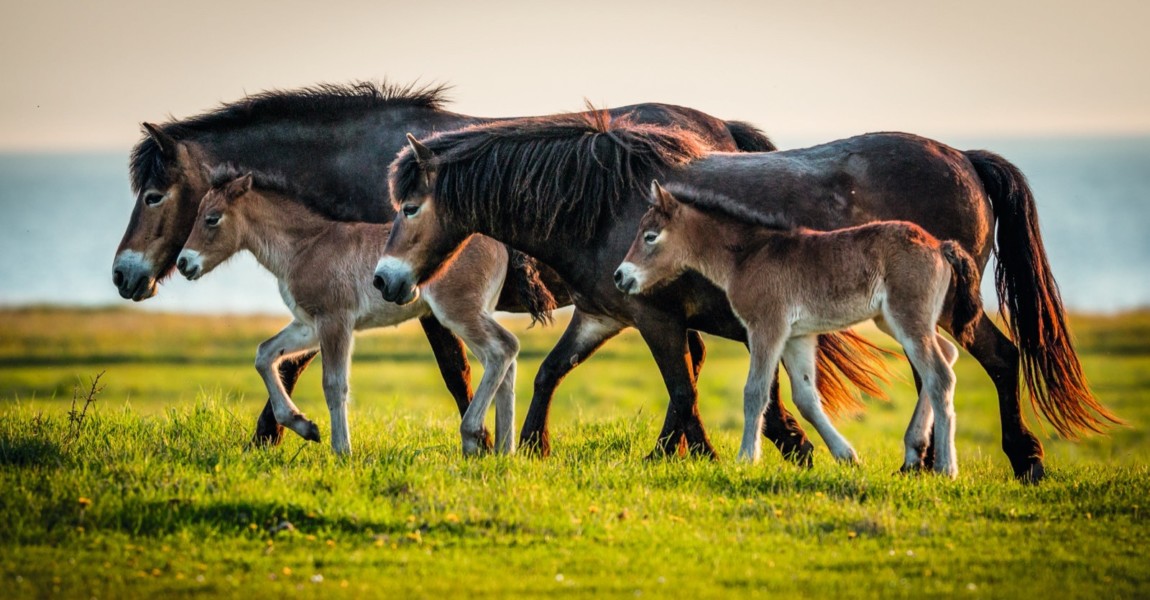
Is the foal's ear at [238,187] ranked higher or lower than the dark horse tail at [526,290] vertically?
higher

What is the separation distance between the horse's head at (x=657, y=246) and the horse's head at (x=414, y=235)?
135cm

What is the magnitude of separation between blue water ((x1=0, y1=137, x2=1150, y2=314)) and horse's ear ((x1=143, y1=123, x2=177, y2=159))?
3.56 ft

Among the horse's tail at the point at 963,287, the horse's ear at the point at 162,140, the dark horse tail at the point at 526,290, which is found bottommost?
the dark horse tail at the point at 526,290

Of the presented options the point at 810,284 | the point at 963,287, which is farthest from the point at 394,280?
the point at 963,287

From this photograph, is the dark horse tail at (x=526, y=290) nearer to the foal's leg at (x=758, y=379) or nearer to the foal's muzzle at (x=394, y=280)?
the foal's muzzle at (x=394, y=280)

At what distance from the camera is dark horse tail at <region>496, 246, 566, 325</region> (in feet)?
37.1

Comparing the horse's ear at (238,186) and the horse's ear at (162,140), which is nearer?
the horse's ear at (238,186)

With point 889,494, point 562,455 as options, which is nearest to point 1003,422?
point 889,494

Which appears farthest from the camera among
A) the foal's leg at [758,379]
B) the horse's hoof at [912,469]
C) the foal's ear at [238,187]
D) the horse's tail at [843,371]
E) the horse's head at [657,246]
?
the horse's tail at [843,371]

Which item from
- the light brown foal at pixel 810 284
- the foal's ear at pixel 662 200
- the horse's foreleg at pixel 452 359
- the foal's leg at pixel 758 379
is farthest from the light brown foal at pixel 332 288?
the foal's leg at pixel 758 379

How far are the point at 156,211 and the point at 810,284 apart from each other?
5.27 m

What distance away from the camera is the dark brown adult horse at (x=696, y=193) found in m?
10.4

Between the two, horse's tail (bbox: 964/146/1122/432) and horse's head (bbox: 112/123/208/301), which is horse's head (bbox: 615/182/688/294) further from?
horse's head (bbox: 112/123/208/301)

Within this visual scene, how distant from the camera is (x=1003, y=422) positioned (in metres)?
10.3
